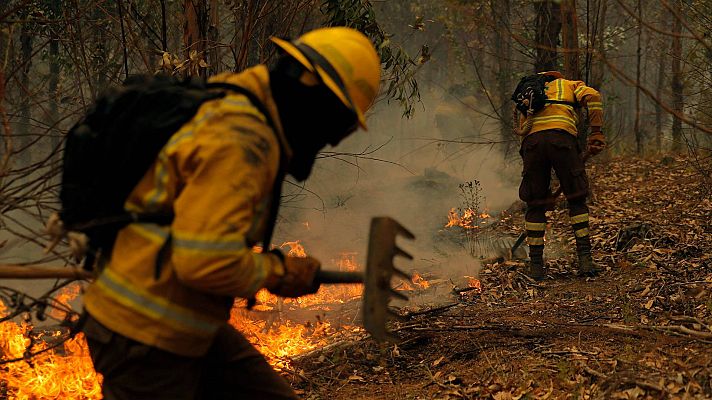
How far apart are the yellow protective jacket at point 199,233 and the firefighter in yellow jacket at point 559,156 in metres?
5.38

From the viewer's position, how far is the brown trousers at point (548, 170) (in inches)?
286

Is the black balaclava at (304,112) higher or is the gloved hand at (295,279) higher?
the black balaclava at (304,112)

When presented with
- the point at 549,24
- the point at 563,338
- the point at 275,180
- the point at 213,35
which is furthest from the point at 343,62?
the point at 549,24

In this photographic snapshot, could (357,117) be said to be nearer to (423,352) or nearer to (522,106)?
(423,352)

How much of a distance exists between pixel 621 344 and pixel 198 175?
3.32 metres

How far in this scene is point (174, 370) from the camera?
238 centimetres

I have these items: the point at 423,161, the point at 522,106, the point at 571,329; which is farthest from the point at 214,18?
the point at 423,161

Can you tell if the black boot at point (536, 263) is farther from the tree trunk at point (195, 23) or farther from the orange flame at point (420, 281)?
the tree trunk at point (195, 23)

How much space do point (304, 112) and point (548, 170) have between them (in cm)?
563

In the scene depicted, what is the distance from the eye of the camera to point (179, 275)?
7.04 ft

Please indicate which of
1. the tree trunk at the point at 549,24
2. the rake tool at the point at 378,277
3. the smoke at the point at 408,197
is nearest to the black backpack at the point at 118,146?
the rake tool at the point at 378,277

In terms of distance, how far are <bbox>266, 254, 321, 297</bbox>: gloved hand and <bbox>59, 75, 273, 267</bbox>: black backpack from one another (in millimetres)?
435

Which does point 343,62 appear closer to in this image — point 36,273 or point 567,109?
point 36,273

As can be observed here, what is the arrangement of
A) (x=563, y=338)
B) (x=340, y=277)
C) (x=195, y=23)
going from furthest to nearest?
(x=195, y=23) < (x=563, y=338) < (x=340, y=277)
